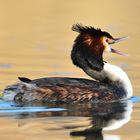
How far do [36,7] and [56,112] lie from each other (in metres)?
25.8

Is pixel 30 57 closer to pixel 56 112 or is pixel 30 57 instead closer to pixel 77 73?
pixel 77 73

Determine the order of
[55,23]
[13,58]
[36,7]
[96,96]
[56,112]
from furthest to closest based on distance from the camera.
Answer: [36,7] → [55,23] → [13,58] → [96,96] → [56,112]

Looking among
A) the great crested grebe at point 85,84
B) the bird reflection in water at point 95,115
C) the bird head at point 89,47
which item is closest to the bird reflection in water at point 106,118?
the bird reflection in water at point 95,115

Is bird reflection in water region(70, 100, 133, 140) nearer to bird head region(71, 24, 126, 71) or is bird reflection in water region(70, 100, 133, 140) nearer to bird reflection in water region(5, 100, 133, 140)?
bird reflection in water region(5, 100, 133, 140)

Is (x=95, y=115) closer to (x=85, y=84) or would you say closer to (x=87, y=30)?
(x=85, y=84)

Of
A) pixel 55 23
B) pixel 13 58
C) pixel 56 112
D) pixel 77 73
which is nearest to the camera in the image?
pixel 56 112

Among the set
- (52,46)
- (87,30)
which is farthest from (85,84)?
(52,46)

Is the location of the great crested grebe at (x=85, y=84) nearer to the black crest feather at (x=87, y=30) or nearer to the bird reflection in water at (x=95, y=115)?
the black crest feather at (x=87, y=30)

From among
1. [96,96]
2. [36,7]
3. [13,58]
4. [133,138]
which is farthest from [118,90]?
[36,7]

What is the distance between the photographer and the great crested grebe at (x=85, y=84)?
513 inches

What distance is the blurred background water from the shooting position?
37.4 feet

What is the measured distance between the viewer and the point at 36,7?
38.0 m

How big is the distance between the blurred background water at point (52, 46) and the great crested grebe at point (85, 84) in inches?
14.4

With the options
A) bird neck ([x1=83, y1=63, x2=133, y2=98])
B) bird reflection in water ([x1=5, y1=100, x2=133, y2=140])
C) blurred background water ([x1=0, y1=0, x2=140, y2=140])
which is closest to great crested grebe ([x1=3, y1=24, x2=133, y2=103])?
bird neck ([x1=83, y1=63, x2=133, y2=98])
